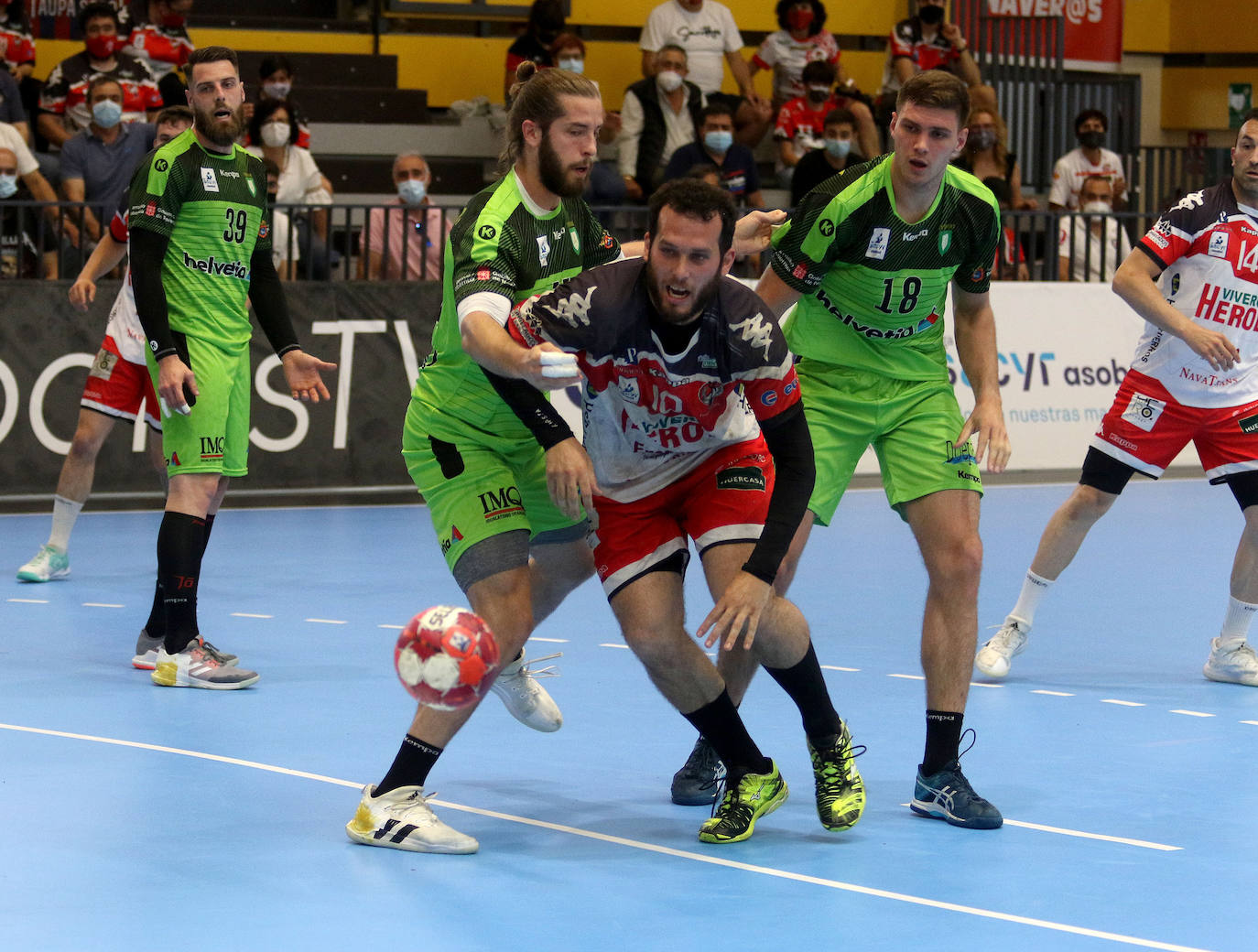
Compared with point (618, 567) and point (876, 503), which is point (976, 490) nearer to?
point (618, 567)

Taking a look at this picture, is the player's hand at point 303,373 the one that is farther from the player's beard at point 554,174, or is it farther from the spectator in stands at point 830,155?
the spectator in stands at point 830,155

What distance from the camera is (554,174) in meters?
4.90

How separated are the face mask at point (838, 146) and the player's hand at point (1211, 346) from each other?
26.6ft

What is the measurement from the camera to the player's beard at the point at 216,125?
6641 mm

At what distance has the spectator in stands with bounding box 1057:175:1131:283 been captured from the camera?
1401 cm

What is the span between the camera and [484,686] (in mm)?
4492

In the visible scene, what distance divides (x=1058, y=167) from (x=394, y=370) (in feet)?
24.5

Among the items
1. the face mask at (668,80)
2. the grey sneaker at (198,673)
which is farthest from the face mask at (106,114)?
the grey sneaker at (198,673)

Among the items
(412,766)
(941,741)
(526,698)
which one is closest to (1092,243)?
(526,698)

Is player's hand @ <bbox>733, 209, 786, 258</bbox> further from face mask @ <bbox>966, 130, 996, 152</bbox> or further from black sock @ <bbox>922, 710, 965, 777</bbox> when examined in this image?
face mask @ <bbox>966, 130, 996, 152</bbox>

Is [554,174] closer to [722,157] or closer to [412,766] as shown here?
[412,766]

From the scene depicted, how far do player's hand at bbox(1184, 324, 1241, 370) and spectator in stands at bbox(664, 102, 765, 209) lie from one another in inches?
317

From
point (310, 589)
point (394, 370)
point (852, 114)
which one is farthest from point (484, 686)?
point (852, 114)

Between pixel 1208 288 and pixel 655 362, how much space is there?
136 inches
